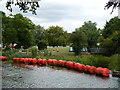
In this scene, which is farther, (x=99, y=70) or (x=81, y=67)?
(x=81, y=67)

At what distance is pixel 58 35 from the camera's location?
42.0m

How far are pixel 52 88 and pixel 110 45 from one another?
37.1 feet

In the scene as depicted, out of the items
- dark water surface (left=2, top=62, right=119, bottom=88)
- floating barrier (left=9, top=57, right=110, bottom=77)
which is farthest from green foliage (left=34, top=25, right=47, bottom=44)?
dark water surface (left=2, top=62, right=119, bottom=88)

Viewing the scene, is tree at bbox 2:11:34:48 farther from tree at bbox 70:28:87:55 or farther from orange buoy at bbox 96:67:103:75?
orange buoy at bbox 96:67:103:75

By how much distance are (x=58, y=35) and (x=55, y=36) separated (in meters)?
→ 1.14

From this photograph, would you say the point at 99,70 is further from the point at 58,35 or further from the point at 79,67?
the point at 58,35

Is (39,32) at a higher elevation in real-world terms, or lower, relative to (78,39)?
higher

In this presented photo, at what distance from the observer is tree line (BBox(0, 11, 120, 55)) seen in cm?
1543

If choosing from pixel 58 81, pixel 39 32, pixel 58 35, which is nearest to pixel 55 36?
pixel 58 35

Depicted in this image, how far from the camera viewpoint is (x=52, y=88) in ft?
15.8

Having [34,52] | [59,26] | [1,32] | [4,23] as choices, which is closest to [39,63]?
[34,52]

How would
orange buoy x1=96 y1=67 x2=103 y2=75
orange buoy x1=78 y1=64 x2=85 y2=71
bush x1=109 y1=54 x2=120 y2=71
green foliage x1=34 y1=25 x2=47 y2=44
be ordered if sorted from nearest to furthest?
bush x1=109 y1=54 x2=120 y2=71 < orange buoy x1=96 y1=67 x2=103 y2=75 < orange buoy x1=78 y1=64 x2=85 y2=71 < green foliage x1=34 y1=25 x2=47 y2=44

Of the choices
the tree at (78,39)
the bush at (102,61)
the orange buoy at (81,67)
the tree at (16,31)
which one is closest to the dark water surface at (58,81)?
the orange buoy at (81,67)

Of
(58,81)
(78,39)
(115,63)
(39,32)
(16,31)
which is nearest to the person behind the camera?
(58,81)
